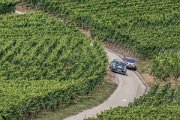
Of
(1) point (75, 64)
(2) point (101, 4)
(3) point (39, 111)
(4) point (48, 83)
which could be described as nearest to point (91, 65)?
(1) point (75, 64)

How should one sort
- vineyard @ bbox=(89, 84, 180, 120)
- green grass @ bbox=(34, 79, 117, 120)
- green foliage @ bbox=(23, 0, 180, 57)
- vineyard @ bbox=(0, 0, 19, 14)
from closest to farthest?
vineyard @ bbox=(89, 84, 180, 120), green grass @ bbox=(34, 79, 117, 120), green foliage @ bbox=(23, 0, 180, 57), vineyard @ bbox=(0, 0, 19, 14)

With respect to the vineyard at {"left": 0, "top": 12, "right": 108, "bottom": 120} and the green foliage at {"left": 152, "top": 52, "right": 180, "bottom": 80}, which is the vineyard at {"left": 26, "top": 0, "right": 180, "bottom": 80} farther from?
the green foliage at {"left": 152, "top": 52, "right": 180, "bottom": 80}

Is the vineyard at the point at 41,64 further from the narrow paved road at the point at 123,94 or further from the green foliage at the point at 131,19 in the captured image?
the green foliage at the point at 131,19

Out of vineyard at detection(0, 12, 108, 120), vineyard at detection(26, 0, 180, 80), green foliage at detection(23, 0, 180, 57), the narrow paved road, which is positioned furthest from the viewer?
green foliage at detection(23, 0, 180, 57)

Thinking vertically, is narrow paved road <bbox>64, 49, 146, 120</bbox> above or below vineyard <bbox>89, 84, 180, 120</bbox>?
below

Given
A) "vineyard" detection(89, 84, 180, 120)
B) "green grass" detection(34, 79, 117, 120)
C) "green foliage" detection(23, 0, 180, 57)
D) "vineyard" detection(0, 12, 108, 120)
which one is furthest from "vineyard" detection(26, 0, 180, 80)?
"vineyard" detection(89, 84, 180, 120)

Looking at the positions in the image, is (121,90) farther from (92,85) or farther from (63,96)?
(63,96)

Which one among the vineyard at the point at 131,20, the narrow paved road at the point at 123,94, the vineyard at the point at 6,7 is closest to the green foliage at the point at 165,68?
the narrow paved road at the point at 123,94
